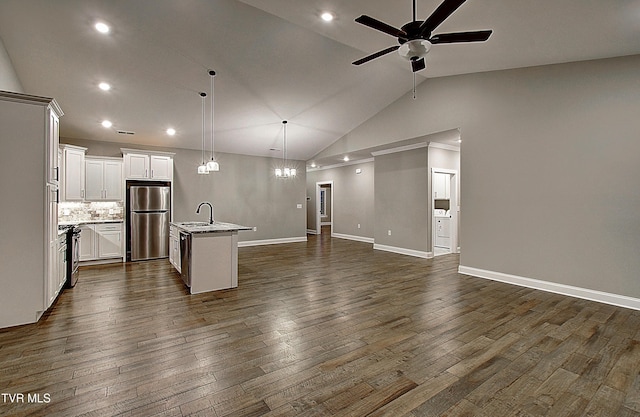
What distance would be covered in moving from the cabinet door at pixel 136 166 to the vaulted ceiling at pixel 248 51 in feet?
1.75

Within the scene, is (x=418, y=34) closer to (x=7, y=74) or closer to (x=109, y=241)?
(x=7, y=74)

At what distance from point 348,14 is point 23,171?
3920mm

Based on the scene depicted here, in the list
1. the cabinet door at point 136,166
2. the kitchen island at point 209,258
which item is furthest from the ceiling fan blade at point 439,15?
the cabinet door at point 136,166

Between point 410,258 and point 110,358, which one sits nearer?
point 110,358

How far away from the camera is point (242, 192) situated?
8648 mm

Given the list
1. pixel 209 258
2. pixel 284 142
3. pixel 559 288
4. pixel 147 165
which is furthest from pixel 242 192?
pixel 559 288

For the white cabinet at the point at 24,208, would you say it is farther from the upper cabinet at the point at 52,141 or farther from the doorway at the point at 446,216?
the doorway at the point at 446,216

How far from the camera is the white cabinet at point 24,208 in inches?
119

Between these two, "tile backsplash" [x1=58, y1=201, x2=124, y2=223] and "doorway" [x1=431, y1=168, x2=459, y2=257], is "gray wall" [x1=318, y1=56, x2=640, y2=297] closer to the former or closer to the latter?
"doorway" [x1=431, y1=168, x2=459, y2=257]

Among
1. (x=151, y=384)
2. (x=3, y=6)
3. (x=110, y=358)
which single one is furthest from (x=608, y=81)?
(x=3, y=6)

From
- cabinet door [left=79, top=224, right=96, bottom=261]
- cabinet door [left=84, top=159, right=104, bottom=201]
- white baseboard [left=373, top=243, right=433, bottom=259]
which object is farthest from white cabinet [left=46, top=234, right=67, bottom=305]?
white baseboard [left=373, top=243, right=433, bottom=259]

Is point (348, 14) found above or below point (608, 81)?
above

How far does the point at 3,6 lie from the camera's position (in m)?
3.24

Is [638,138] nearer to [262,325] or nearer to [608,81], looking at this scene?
[608,81]
